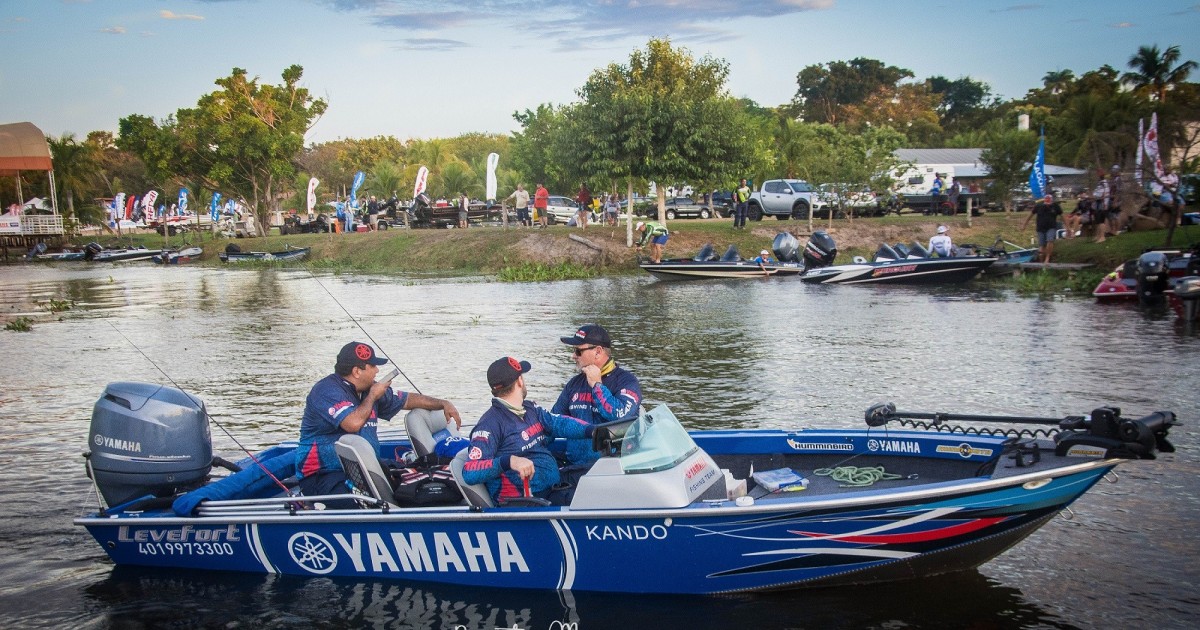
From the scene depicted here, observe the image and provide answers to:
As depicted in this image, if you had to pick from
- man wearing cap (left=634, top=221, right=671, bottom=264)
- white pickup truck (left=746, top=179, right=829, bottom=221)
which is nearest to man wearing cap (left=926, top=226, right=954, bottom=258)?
man wearing cap (left=634, top=221, right=671, bottom=264)

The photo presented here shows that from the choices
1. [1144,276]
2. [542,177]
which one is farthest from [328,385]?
[542,177]

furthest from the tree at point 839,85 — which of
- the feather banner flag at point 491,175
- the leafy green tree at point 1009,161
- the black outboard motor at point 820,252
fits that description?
the black outboard motor at point 820,252

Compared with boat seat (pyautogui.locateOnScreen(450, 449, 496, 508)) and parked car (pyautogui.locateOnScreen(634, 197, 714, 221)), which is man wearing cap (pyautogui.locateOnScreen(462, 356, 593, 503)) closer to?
boat seat (pyautogui.locateOnScreen(450, 449, 496, 508))

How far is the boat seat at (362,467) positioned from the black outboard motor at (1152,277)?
17532 millimetres

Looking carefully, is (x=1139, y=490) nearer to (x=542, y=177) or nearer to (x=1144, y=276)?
(x=1144, y=276)

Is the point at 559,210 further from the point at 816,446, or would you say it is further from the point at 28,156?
the point at 816,446

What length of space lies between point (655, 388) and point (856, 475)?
5547 millimetres

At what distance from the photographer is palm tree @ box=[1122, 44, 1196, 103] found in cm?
5044

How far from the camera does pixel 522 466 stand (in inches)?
239

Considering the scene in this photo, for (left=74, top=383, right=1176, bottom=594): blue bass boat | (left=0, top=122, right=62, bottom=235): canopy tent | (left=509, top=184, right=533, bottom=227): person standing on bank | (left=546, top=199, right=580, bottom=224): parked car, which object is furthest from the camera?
(left=0, top=122, right=62, bottom=235): canopy tent

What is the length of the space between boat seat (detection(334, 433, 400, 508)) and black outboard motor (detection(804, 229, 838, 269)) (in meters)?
22.3

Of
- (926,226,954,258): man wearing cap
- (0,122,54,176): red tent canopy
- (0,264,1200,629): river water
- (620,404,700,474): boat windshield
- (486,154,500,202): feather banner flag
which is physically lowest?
(0,264,1200,629): river water

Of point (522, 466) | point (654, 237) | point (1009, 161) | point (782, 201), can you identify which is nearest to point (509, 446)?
point (522, 466)

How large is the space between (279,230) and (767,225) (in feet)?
104
